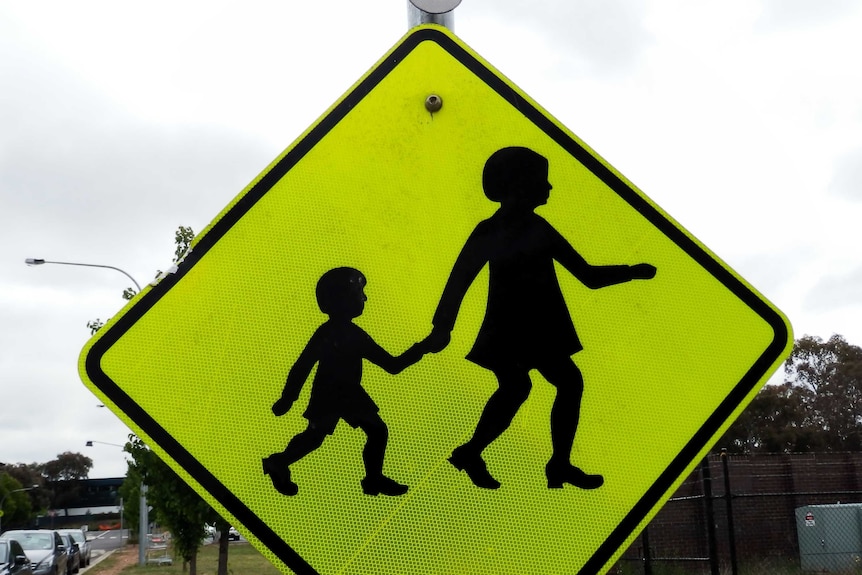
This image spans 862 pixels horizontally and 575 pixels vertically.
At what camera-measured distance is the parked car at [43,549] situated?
17484 mm

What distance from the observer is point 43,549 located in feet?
61.3

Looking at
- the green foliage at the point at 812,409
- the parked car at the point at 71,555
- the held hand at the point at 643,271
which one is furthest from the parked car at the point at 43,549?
the green foliage at the point at 812,409

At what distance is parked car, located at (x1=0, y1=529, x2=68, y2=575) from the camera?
17.5 m

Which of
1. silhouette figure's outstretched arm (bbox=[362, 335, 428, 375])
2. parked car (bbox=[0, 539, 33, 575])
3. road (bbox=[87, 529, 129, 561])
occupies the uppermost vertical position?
silhouette figure's outstretched arm (bbox=[362, 335, 428, 375])

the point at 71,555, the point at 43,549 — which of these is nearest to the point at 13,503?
the point at 71,555

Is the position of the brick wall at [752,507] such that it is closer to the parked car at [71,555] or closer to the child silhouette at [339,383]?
the child silhouette at [339,383]

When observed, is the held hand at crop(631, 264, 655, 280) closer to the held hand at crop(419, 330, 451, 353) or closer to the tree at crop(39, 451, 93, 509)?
the held hand at crop(419, 330, 451, 353)

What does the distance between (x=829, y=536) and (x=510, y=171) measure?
44.2 feet

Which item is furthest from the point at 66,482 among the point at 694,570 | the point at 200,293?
the point at 200,293

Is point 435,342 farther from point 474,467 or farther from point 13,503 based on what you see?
point 13,503

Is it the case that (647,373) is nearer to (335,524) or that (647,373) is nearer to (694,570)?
(335,524)

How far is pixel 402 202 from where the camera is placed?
2014mm

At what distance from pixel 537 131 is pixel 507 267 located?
36cm

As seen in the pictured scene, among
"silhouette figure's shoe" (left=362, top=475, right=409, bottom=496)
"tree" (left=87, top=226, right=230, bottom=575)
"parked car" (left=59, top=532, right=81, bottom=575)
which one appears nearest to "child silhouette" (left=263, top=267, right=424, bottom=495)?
"silhouette figure's shoe" (left=362, top=475, right=409, bottom=496)
